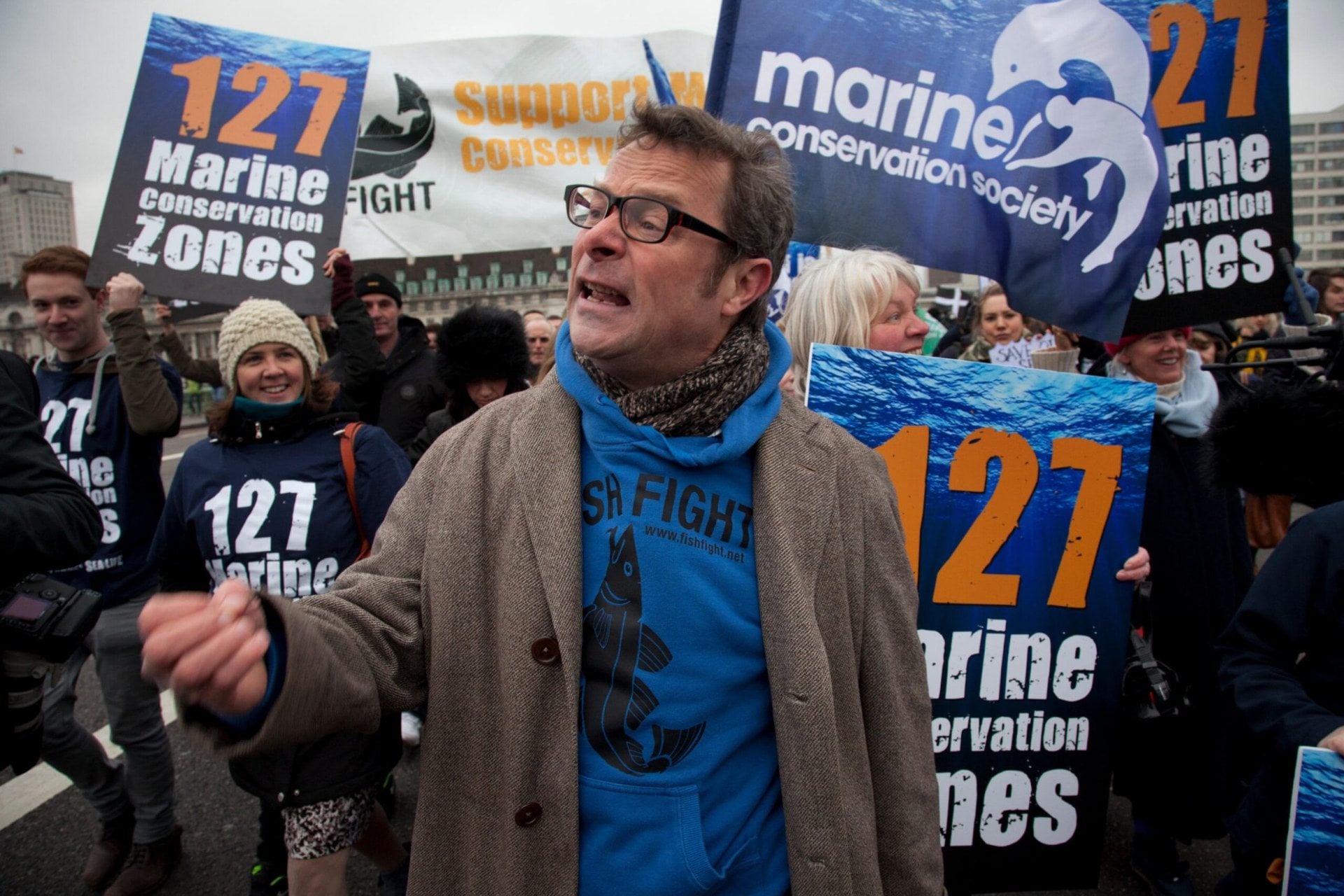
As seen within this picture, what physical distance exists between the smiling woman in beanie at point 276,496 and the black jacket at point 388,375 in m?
1.21

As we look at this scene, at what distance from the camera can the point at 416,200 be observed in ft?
16.5

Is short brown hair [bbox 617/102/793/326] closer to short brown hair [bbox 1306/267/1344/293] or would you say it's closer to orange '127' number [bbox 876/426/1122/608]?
orange '127' number [bbox 876/426/1122/608]

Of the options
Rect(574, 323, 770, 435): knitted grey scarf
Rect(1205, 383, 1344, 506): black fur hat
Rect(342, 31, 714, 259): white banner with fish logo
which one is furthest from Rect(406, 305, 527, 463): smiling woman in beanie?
Rect(1205, 383, 1344, 506): black fur hat

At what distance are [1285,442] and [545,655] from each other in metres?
1.85

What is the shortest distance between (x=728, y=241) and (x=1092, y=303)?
1585 mm

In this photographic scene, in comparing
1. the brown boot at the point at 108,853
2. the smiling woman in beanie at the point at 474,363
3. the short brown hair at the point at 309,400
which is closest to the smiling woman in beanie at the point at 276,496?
the short brown hair at the point at 309,400

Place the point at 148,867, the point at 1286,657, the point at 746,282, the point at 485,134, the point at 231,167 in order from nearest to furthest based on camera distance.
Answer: the point at 746,282 < the point at 1286,657 < the point at 148,867 < the point at 231,167 < the point at 485,134

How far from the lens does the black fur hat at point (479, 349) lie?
397cm

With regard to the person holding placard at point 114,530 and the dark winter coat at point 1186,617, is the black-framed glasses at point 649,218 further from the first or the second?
the person holding placard at point 114,530

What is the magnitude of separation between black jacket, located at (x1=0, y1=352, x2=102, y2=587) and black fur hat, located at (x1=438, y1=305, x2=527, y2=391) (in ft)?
6.63

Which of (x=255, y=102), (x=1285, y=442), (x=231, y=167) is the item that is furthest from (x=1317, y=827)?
(x=255, y=102)

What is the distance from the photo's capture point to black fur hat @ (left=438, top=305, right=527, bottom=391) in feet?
13.0

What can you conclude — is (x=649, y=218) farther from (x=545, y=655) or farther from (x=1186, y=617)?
(x=1186, y=617)

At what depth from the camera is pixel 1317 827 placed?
1579 millimetres
